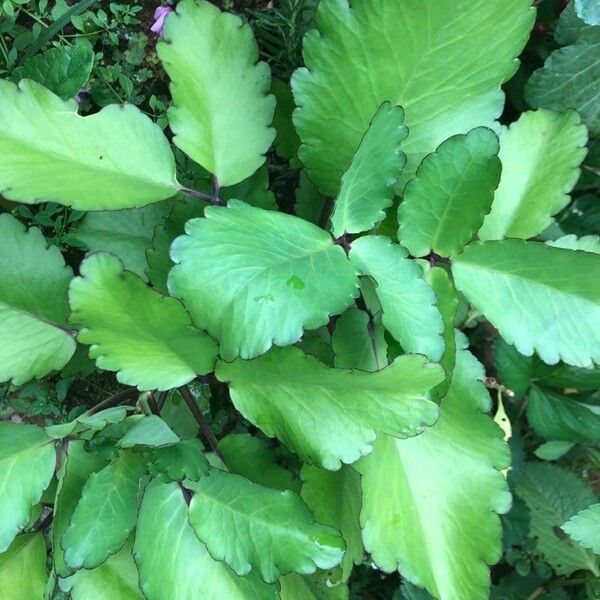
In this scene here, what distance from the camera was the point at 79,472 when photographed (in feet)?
2.72

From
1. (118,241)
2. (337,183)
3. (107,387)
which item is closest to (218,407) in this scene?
(107,387)

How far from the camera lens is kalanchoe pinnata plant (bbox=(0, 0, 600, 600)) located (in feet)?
2.43

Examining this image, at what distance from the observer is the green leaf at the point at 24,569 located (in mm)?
892

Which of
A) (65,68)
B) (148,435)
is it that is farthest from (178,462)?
(65,68)

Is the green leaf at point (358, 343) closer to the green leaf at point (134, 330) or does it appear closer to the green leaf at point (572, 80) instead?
the green leaf at point (134, 330)

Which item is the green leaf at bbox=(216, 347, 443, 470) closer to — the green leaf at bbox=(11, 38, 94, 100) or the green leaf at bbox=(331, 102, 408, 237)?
the green leaf at bbox=(331, 102, 408, 237)

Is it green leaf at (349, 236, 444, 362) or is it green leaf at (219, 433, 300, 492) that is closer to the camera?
green leaf at (349, 236, 444, 362)

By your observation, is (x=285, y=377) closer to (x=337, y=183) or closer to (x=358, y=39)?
(x=337, y=183)

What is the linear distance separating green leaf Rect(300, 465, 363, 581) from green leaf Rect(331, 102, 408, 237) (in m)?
0.35

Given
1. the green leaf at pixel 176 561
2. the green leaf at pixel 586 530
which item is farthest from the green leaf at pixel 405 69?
the green leaf at pixel 586 530

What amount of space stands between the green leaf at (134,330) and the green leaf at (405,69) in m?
0.27

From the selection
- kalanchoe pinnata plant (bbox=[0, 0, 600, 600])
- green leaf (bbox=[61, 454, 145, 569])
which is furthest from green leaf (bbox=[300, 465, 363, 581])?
green leaf (bbox=[61, 454, 145, 569])

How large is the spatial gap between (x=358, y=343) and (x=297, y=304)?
0.67 ft

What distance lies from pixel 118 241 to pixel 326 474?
44 cm
